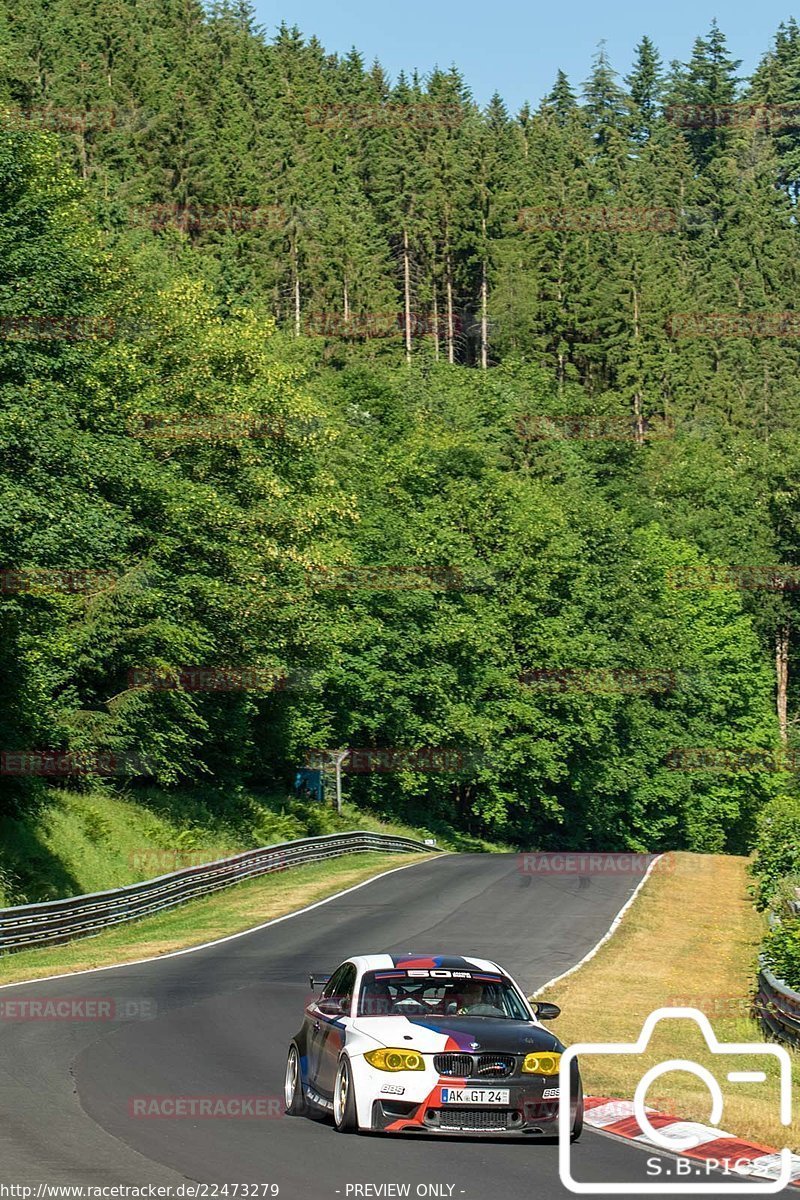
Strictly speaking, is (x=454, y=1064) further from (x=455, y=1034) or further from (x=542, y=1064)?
(x=542, y=1064)

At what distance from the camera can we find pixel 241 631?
48.6 metres

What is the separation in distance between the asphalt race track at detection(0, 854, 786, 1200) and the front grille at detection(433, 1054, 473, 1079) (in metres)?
0.59

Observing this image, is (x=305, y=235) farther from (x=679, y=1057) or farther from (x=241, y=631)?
(x=679, y=1057)

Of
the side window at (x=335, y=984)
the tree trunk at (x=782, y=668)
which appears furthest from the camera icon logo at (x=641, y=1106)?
the tree trunk at (x=782, y=668)

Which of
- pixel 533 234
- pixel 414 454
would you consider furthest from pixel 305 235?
pixel 414 454

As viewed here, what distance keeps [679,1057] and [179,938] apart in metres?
17.0

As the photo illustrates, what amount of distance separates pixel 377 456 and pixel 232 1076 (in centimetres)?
6540

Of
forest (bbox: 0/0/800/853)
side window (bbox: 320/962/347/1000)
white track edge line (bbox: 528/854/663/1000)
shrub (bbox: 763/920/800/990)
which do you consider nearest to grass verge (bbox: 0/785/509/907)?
forest (bbox: 0/0/800/853)

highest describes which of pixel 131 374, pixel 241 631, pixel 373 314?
pixel 373 314

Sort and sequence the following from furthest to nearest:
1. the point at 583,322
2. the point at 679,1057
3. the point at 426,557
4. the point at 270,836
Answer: the point at 583,322 → the point at 426,557 → the point at 270,836 → the point at 679,1057

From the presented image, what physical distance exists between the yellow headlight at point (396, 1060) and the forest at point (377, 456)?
20653 millimetres

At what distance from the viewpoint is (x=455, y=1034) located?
39.7 ft

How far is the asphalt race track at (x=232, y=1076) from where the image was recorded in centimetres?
1067

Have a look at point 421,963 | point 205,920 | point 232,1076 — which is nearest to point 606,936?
point 205,920
